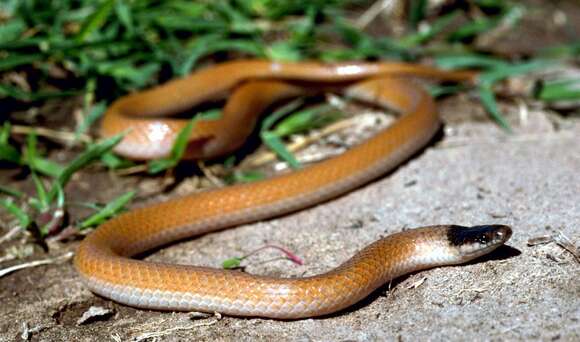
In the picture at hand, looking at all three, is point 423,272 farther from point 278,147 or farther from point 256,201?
point 278,147

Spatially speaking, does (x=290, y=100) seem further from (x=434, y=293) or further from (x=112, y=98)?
(x=434, y=293)

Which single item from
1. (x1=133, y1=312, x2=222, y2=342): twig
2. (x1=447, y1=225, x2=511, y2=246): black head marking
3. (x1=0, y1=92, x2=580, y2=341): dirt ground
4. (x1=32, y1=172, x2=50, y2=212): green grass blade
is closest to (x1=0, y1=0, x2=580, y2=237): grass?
(x1=32, y1=172, x2=50, y2=212): green grass blade

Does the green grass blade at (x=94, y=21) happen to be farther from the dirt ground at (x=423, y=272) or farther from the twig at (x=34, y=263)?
the twig at (x=34, y=263)

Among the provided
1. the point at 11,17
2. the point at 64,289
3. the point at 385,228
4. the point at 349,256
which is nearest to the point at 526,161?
the point at 385,228

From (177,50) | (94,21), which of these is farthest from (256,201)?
(94,21)

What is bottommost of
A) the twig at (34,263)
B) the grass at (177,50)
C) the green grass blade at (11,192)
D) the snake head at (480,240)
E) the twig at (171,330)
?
the twig at (34,263)

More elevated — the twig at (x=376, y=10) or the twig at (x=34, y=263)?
the twig at (x=376, y=10)

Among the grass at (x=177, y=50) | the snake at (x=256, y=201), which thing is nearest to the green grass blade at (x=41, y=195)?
the grass at (x=177, y=50)

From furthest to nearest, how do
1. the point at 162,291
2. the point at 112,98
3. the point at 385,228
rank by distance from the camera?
the point at 112,98 → the point at 385,228 → the point at 162,291
